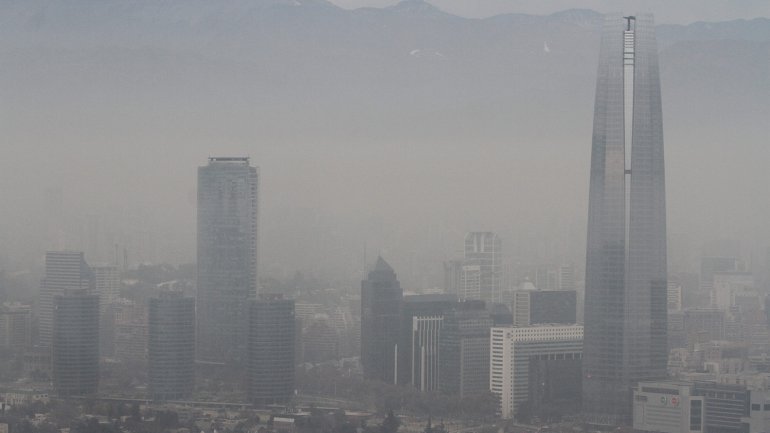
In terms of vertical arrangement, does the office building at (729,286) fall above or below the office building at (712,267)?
below

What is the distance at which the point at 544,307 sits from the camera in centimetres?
1680

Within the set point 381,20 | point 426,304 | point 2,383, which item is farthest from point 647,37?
point 2,383

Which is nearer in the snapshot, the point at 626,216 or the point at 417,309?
the point at 626,216

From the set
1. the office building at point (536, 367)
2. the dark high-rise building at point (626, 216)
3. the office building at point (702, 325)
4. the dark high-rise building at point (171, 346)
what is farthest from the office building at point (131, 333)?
the office building at point (702, 325)

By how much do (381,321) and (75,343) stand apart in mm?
2916

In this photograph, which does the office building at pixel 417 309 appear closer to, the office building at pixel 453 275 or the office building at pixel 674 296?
the office building at pixel 453 275

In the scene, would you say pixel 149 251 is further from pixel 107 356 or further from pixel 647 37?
pixel 647 37

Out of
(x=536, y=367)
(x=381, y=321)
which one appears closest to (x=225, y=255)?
(x=381, y=321)

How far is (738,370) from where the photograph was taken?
51.6ft

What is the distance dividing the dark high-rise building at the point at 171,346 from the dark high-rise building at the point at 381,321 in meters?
1.63

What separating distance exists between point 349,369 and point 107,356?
2241mm

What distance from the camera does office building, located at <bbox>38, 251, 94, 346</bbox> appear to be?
53.7ft

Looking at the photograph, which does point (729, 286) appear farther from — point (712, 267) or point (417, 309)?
point (417, 309)

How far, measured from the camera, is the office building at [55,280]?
1638cm
